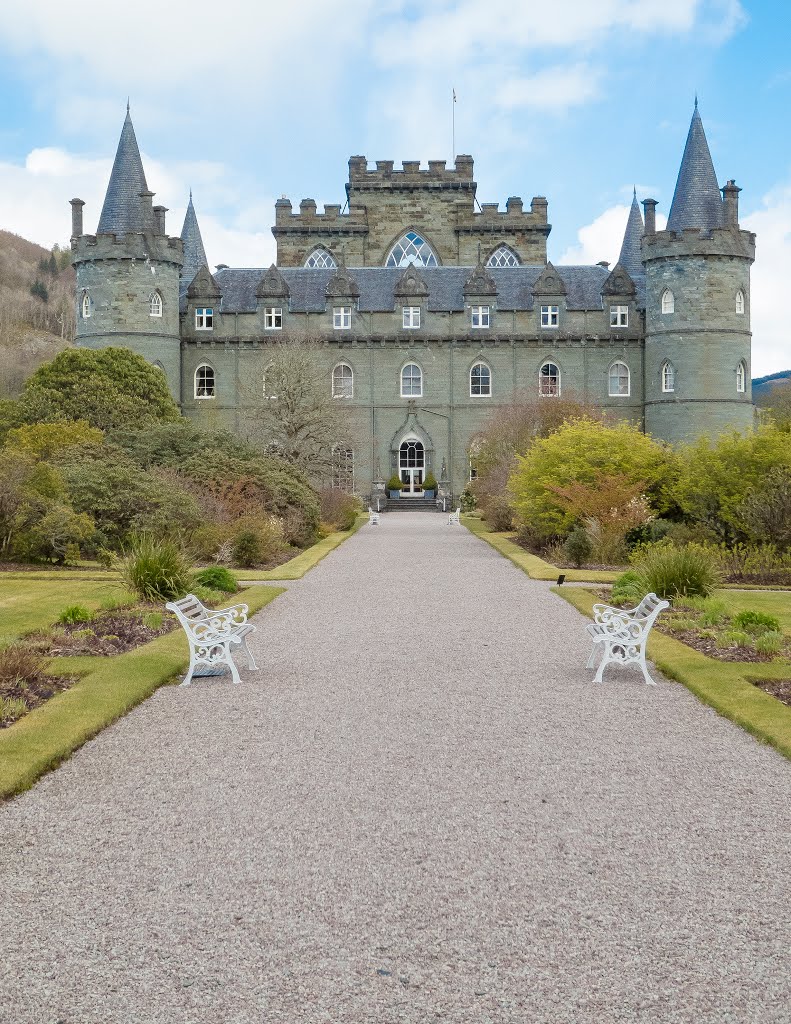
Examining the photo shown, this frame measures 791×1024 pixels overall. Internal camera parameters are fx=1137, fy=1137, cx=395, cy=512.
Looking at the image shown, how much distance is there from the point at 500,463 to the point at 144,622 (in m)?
26.1

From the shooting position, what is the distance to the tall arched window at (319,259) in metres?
63.4

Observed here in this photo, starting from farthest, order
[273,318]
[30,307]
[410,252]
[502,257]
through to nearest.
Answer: [30,307]
[410,252]
[502,257]
[273,318]

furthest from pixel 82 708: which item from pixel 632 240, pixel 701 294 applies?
pixel 632 240

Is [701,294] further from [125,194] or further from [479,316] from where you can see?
[125,194]

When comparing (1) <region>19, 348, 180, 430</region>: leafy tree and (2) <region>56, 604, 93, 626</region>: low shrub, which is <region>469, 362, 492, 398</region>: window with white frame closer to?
(1) <region>19, 348, 180, 430</region>: leafy tree

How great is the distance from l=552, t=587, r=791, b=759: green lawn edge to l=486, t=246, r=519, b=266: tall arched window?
5256 cm

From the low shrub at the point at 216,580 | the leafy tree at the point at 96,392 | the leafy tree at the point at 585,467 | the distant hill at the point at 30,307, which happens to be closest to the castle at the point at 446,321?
the leafy tree at the point at 96,392

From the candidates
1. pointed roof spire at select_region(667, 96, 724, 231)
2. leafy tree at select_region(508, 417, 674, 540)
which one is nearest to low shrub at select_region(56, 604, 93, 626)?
leafy tree at select_region(508, 417, 674, 540)

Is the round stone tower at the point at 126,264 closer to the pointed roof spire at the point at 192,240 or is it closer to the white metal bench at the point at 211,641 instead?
the pointed roof spire at the point at 192,240

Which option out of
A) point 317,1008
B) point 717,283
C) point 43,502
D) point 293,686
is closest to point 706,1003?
point 317,1008

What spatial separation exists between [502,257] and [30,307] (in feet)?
229

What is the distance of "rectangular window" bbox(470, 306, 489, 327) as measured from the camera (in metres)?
56.6

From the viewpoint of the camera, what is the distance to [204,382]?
185 ft

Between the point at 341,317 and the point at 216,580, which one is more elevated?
the point at 341,317
